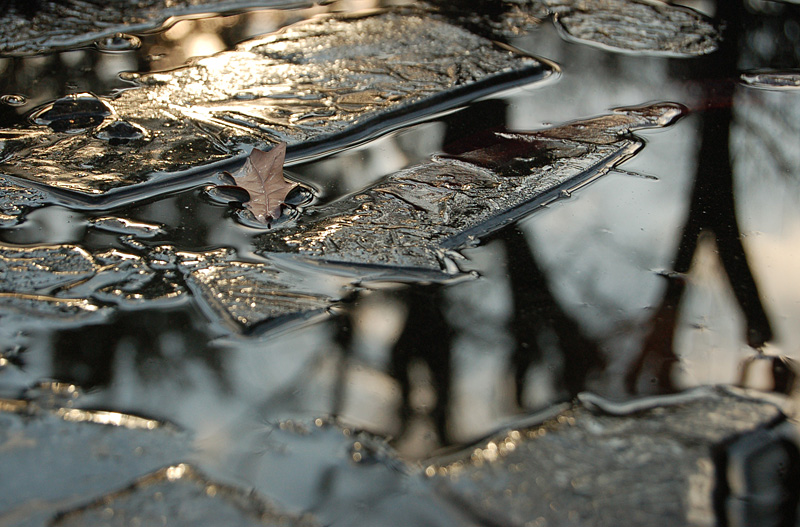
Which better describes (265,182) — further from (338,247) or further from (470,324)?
(470,324)

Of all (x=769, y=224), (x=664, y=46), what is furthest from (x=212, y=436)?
(x=664, y=46)

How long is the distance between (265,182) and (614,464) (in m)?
1.13

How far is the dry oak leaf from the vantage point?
1815 mm

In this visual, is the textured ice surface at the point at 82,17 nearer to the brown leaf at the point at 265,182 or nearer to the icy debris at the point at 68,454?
the brown leaf at the point at 265,182

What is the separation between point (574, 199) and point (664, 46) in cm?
124

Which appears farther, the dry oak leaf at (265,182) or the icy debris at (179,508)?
the dry oak leaf at (265,182)

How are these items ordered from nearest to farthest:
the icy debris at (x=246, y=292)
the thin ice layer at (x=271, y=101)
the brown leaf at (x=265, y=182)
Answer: the icy debris at (x=246, y=292), the brown leaf at (x=265, y=182), the thin ice layer at (x=271, y=101)

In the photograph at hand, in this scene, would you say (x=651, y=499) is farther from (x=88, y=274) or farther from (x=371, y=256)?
(x=88, y=274)

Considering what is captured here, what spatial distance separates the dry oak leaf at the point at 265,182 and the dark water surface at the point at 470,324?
0.07 meters

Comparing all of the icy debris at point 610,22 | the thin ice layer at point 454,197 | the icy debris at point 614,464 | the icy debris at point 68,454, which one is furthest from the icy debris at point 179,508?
the icy debris at point 610,22

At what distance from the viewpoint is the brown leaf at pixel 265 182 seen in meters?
1.82

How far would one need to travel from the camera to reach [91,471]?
1.18m

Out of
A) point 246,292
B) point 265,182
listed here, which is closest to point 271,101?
point 265,182

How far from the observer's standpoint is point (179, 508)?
1121 millimetres
